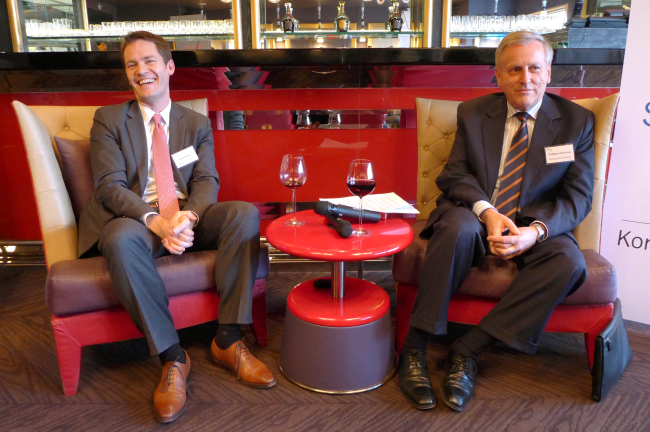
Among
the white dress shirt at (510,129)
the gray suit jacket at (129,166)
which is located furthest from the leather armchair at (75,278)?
the white dress shirt at (510,129)

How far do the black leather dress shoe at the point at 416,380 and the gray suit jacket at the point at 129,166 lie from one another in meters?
0.97

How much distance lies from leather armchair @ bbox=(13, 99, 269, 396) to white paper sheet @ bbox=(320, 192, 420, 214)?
400mm

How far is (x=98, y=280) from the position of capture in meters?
1.54

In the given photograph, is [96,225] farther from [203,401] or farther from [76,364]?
[203,401]

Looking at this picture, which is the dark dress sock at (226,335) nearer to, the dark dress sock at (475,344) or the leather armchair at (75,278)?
the leather armchair at (75,278)

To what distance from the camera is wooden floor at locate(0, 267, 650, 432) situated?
1.44 meters

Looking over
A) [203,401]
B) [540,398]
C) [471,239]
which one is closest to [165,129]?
[203,401]

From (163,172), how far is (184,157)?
4.4 inches

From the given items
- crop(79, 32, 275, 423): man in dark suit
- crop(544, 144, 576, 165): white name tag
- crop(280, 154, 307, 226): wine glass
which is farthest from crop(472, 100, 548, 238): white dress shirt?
crop(79, 32, 275, 423): man in dark suit

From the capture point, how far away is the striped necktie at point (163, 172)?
182 cm

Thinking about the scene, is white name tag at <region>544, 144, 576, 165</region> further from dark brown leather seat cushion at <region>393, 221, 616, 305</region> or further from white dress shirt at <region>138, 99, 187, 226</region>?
white dress shirt at <region>138, 99, 187, 226</region>

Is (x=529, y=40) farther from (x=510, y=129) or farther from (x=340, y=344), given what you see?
(x=340, y=344)

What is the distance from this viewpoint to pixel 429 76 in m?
2.46

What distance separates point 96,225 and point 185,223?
0.39 m
